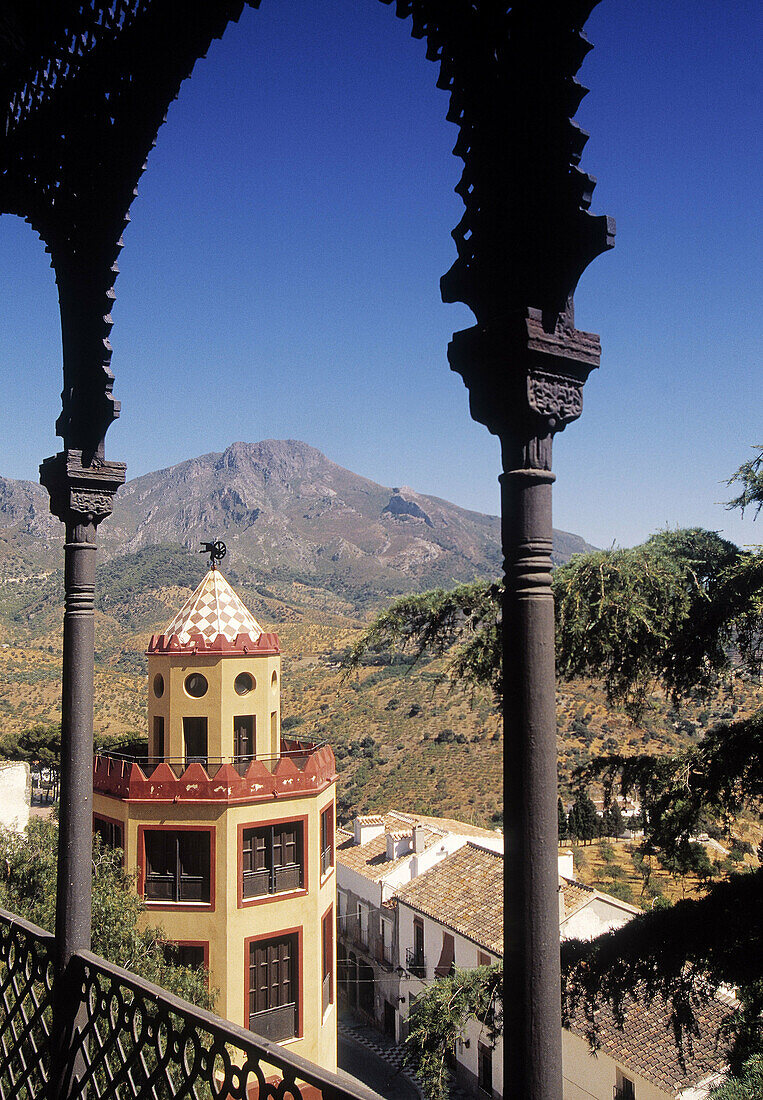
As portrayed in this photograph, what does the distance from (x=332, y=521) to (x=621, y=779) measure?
18838cm

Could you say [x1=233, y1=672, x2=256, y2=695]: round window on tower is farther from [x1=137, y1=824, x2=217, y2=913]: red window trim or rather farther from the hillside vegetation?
the hillside vegetation

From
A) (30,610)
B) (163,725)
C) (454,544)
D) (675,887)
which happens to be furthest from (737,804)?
(454,544)

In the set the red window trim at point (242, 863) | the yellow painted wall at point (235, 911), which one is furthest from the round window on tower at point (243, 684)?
the red window trim at point (242, 863)

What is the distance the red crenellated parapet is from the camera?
13.1 m

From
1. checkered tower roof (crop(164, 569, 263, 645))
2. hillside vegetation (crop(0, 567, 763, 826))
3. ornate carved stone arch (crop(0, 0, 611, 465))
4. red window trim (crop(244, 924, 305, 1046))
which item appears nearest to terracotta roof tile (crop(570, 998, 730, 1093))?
red window trim (crop(244, 924, 305, 1046))

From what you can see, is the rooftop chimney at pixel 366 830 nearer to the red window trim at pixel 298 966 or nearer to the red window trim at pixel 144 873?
the red window trim at pixel 298 966

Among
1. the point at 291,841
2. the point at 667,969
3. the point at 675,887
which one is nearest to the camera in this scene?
the point at 667,969

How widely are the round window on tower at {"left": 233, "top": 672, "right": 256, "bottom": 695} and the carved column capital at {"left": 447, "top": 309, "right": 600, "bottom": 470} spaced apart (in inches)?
482

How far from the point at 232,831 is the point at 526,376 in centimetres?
1188

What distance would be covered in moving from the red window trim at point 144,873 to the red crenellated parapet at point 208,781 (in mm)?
435

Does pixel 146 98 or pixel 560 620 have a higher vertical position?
pixel 146 98

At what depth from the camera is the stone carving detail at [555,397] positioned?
2.46 meters

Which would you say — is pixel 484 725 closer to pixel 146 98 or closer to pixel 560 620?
pixel 560 620

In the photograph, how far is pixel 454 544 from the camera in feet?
576
